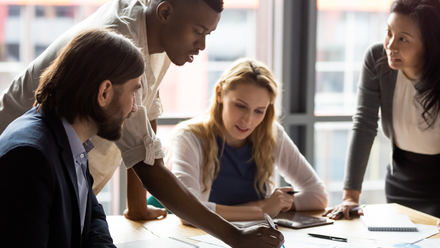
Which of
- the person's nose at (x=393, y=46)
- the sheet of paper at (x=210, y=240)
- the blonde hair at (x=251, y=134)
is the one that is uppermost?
the person's nose at (x=393, y=46)

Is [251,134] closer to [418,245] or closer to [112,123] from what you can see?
[418,245]

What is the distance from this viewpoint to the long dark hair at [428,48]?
175 cm

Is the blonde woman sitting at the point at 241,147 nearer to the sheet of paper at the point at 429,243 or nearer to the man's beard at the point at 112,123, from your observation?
the sheet of paper at the point at 429,243

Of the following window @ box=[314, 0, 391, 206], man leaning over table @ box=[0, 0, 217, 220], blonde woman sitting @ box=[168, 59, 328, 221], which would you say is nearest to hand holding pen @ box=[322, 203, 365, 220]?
blonde woman sitting @ box=[168, 59, 328, 221]

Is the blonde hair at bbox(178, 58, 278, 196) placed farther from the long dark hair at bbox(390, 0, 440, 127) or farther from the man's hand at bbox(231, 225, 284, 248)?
the man's hand at bbox(231, 225, 284, 248)

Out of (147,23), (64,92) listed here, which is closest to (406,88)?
(147,23)

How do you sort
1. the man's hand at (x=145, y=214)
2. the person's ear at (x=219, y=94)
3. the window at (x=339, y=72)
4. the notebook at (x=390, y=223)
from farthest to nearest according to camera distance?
the window at (x=339, y=72) < the person's ear at (x=219, y=94) < the man's hand at (x=145, y=214) < the notebook at (x=390, y=223)

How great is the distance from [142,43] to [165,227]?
645 mm

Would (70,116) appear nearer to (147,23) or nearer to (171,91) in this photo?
(147,23)

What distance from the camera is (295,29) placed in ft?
10.3

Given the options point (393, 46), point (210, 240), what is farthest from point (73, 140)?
point (393, 46)

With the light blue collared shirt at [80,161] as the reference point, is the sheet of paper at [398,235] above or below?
below

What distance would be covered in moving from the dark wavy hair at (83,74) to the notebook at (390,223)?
103cm

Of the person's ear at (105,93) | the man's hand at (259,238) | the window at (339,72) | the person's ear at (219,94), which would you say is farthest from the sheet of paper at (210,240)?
the window at (339,72)
